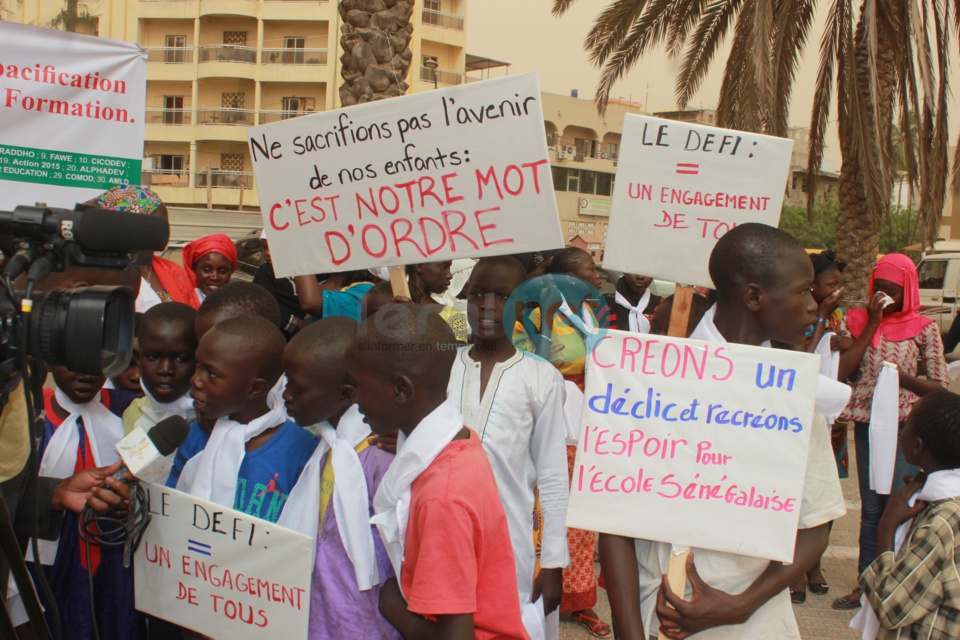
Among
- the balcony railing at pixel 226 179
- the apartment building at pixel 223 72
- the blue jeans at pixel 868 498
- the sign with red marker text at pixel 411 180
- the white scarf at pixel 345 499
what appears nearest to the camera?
the white scarf at pixel 345 499

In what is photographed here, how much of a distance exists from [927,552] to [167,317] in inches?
105

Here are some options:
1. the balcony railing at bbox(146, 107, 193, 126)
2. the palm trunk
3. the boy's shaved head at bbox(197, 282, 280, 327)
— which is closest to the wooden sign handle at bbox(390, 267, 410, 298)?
the boy's shaved head at bbox(197, 282, 280, 327)

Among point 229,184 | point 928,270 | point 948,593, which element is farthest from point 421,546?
point 229,184

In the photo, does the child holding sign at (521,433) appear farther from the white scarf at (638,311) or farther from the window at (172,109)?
the window at (172,109)

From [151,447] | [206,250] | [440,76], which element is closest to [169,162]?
[440,76]

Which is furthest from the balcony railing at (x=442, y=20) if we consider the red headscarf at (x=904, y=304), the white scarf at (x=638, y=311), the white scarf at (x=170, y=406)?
the white scarf at (x=170, y=406)

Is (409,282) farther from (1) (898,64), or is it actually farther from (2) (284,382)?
(1) (898,64)

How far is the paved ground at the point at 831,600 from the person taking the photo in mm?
4402

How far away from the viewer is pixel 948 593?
2.65 m

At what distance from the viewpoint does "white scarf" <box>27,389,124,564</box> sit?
113 inches

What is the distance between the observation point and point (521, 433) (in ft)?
Result: 10.1

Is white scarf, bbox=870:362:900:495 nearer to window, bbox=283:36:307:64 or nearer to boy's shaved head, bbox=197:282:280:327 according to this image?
boy's shaved head, bbox=197:282:280:327

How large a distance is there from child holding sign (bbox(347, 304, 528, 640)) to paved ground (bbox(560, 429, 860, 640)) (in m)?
2.39

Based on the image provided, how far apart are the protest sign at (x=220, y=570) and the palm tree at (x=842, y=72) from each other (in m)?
7.43
